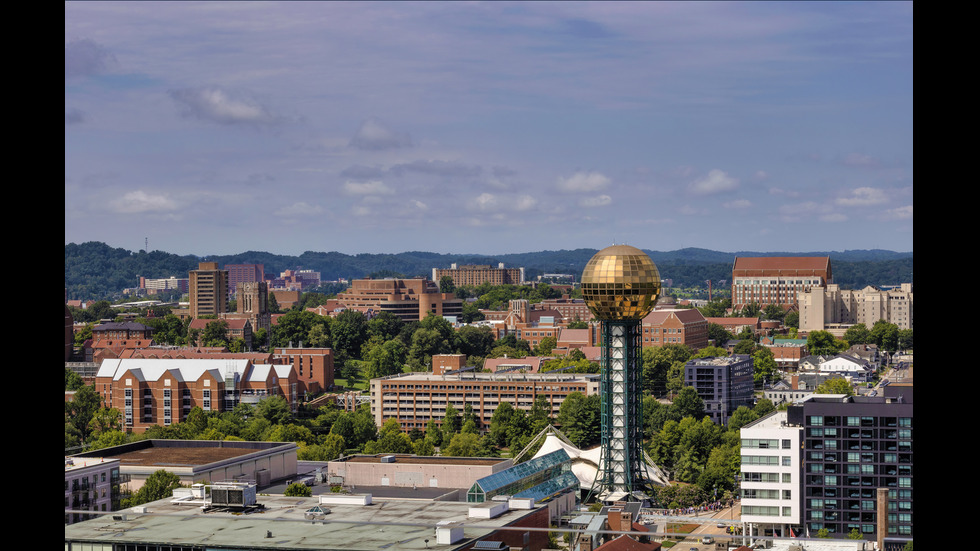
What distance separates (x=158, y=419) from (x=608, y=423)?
60.7 ft

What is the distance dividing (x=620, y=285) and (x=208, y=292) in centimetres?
6376

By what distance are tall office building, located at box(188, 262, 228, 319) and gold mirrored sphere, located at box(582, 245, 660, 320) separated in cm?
6187

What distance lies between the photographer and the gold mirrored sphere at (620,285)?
970 inches

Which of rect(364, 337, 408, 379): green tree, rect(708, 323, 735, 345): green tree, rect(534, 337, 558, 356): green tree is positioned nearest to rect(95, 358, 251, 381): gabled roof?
rect(364, 337, 408, 379): green tree

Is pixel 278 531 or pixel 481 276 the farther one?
pixel 481 276

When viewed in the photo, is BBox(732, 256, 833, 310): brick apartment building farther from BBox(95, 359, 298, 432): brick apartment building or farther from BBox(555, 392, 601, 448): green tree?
BBox(95, 359, 298, 432): brick apartment building

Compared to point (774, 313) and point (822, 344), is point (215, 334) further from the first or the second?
point (774, 313)

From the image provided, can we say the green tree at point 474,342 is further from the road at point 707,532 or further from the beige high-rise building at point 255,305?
the road at point 707,532

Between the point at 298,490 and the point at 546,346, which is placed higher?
the point at 546,346

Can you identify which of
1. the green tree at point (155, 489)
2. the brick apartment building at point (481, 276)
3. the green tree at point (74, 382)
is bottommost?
the green tree at point (155, 489)

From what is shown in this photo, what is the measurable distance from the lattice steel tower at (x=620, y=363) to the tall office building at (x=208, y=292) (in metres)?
62.1

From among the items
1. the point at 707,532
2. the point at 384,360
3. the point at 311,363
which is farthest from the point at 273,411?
the point at 707,532

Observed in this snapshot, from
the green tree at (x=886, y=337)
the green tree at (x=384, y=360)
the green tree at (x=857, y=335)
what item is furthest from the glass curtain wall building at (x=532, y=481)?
the green tree at (x=857, y=335)

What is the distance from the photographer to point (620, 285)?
24.6m
